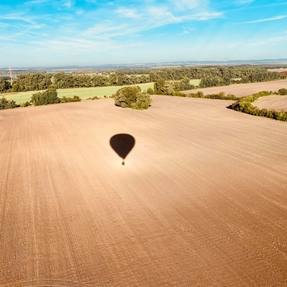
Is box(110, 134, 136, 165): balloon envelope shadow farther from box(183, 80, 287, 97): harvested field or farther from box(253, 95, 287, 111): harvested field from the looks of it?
box(183, 80, 287, 97): harvested field

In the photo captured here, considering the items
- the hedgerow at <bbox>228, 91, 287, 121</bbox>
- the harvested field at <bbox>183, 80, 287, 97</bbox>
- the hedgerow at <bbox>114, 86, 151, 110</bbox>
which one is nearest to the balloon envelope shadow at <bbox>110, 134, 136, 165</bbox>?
the hedgerow at <bbox>228, 91, 287, 121</bbox>

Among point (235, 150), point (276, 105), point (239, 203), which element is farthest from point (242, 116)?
point (239, 203)

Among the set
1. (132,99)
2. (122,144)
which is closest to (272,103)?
(132,99)

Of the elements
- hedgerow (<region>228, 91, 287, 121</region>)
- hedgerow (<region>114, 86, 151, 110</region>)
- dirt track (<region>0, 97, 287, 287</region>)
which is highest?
hedgerow (<region>114, 86, 151, 110</region>)

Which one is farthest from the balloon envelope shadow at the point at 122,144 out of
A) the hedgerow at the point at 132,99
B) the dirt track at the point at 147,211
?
the hedgerow at the point at 132,99

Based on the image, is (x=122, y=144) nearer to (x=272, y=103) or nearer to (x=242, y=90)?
(x=272, y=103)

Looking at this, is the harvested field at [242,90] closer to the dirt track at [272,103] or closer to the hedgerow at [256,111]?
the dirt track at [272,103]

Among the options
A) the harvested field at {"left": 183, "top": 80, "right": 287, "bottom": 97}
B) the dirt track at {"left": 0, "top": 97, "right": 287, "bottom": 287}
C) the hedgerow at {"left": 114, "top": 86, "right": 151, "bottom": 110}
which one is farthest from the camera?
the harvested field at {"left": 183, "top": 80, "right": 287, "bottom": 97}
